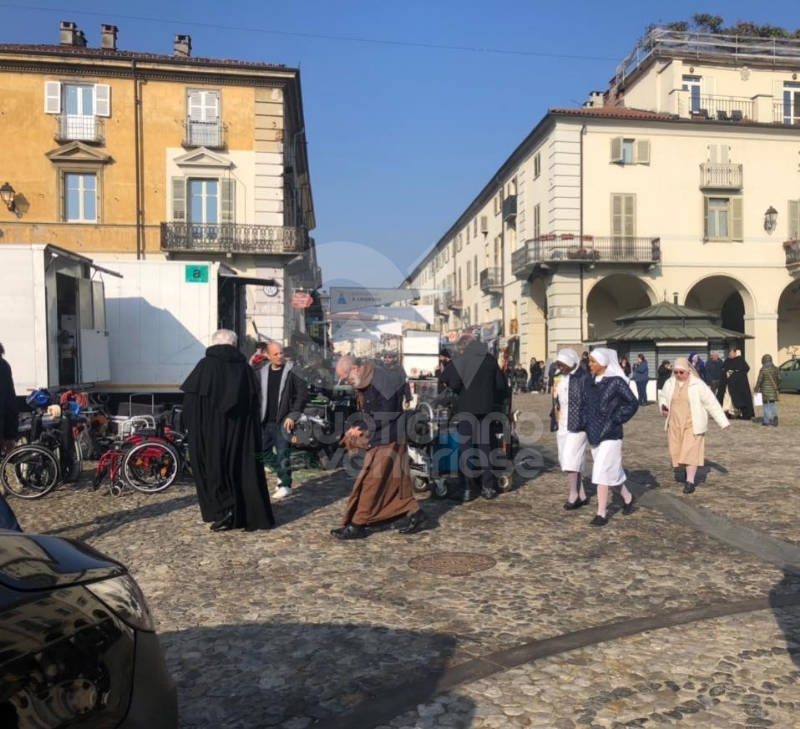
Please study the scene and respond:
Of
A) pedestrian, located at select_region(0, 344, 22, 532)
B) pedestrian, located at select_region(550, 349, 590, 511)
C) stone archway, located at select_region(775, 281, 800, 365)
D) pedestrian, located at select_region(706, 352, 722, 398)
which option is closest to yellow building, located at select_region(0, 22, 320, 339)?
pedestrian, located at select_region(706, 352, 722, 398)

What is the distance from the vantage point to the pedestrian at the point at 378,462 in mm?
7012

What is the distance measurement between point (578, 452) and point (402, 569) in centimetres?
292

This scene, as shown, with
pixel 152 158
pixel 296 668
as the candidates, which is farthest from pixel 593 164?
pixel 296 668

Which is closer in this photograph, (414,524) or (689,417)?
(414,524)

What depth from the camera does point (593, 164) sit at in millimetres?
33531

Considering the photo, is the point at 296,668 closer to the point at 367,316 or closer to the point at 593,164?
the point at 367,316

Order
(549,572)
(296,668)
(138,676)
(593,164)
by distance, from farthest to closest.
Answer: (593,164)
(549,572)
(296,668)
(138,676)

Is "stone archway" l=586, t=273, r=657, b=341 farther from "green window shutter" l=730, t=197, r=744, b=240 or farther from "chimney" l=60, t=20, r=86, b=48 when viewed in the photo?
"chimney" l=60, t=20, r=86, b=48

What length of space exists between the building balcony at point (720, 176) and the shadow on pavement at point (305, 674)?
111 ft

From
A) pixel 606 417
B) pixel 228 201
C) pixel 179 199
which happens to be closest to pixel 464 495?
pixel 606 417

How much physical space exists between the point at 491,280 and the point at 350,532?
1460 inches

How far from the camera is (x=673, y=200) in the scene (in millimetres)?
34000

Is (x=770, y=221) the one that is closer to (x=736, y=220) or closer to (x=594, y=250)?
(x=736, y=220)

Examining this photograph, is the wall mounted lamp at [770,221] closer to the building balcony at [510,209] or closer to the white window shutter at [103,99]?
the building balcony at [510,209]
